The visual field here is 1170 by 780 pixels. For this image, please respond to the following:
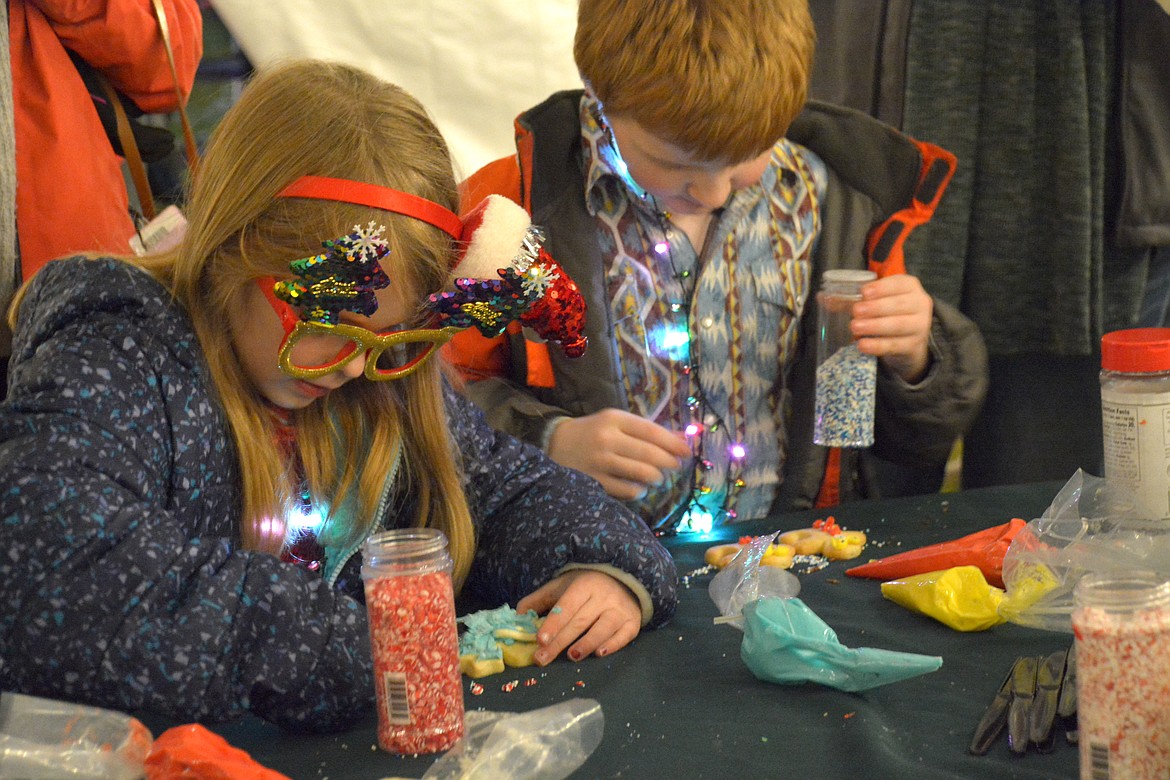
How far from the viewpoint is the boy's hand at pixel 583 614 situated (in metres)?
1.13

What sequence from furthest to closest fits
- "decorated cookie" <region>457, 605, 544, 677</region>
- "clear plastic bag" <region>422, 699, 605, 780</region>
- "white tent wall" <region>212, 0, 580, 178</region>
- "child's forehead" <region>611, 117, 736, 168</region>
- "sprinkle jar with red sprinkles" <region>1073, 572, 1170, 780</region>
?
"white tent wall" <region>212, 0, 580, 178</region> < "child's forehead" <region>611, 117, 736, 168</region> < "decorated cookie" <region>457, 605, 544, 677</region> < "clear plastic bag" <region>422, 699, 605, 780</region> < "sprinkle jar with red sprinkles" <region>1073, 572, 1170, 780</region>

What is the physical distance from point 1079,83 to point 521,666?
4.71 feet

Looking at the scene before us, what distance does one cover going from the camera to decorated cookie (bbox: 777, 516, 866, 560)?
4.52ft

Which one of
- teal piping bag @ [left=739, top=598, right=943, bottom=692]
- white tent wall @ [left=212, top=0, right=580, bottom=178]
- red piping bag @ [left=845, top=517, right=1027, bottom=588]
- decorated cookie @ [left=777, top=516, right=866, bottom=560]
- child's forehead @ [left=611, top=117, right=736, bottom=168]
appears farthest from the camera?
white tent wall @ [left=212, top=0, right=580, bottom=178]

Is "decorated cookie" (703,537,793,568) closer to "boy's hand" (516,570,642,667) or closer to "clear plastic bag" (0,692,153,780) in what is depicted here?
"boy's hand" (516,570,642,667)

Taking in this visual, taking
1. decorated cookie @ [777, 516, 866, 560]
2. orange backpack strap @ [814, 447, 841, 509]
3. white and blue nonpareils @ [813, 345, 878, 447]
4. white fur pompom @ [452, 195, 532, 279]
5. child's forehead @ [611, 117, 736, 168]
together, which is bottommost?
orange backpack strap @ [814, 447, 841, 509]

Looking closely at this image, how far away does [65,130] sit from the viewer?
1488 millimetres

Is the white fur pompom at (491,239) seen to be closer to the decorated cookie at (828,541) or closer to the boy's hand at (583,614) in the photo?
the boy's hand at (583,614)

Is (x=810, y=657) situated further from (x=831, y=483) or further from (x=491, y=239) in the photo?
(x=831, y=483)

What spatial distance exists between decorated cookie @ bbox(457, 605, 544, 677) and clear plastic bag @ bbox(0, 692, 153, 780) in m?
0.32

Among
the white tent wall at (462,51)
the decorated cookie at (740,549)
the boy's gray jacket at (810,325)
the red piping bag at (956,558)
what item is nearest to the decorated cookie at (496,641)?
the decorated cookie at (740,549)

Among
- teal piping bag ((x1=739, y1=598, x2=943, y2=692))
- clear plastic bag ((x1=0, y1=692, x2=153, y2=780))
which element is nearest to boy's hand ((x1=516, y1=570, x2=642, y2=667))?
teal piping bag ((x1=739, y1=598, x2=943, y2=692))

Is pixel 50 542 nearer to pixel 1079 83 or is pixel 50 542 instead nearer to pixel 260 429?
pixel 260 429

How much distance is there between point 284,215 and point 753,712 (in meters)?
0.60
